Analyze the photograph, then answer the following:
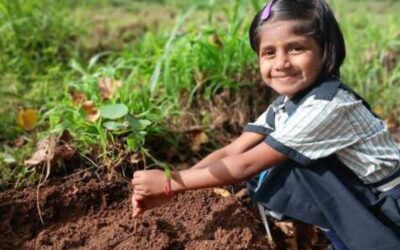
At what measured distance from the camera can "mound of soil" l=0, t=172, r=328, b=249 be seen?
187cm

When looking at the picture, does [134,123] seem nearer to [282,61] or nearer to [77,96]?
[282,61]

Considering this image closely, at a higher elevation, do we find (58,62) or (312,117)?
(312,117)

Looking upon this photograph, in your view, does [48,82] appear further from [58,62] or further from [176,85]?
[176,85]

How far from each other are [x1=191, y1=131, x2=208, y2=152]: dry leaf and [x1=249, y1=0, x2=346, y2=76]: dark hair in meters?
0.68

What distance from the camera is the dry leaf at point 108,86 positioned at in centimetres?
259

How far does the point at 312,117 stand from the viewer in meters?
1.77

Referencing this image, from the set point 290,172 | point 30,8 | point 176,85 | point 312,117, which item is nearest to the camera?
point 312,117

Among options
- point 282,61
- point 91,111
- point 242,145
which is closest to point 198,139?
point 242,145

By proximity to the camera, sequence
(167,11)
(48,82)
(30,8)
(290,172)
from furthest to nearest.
Answer: (167,11)
(30,8)
(48,82)
(290,172)

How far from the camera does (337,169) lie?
1.89 metres

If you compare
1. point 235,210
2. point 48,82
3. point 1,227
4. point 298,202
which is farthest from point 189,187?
point 48,82

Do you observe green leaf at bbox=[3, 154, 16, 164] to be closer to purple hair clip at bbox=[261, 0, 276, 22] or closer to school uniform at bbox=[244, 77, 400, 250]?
school uniform at bbox=[244, 77, 400, 250]

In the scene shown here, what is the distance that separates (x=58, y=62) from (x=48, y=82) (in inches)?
14.2

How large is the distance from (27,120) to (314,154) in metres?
1.33
